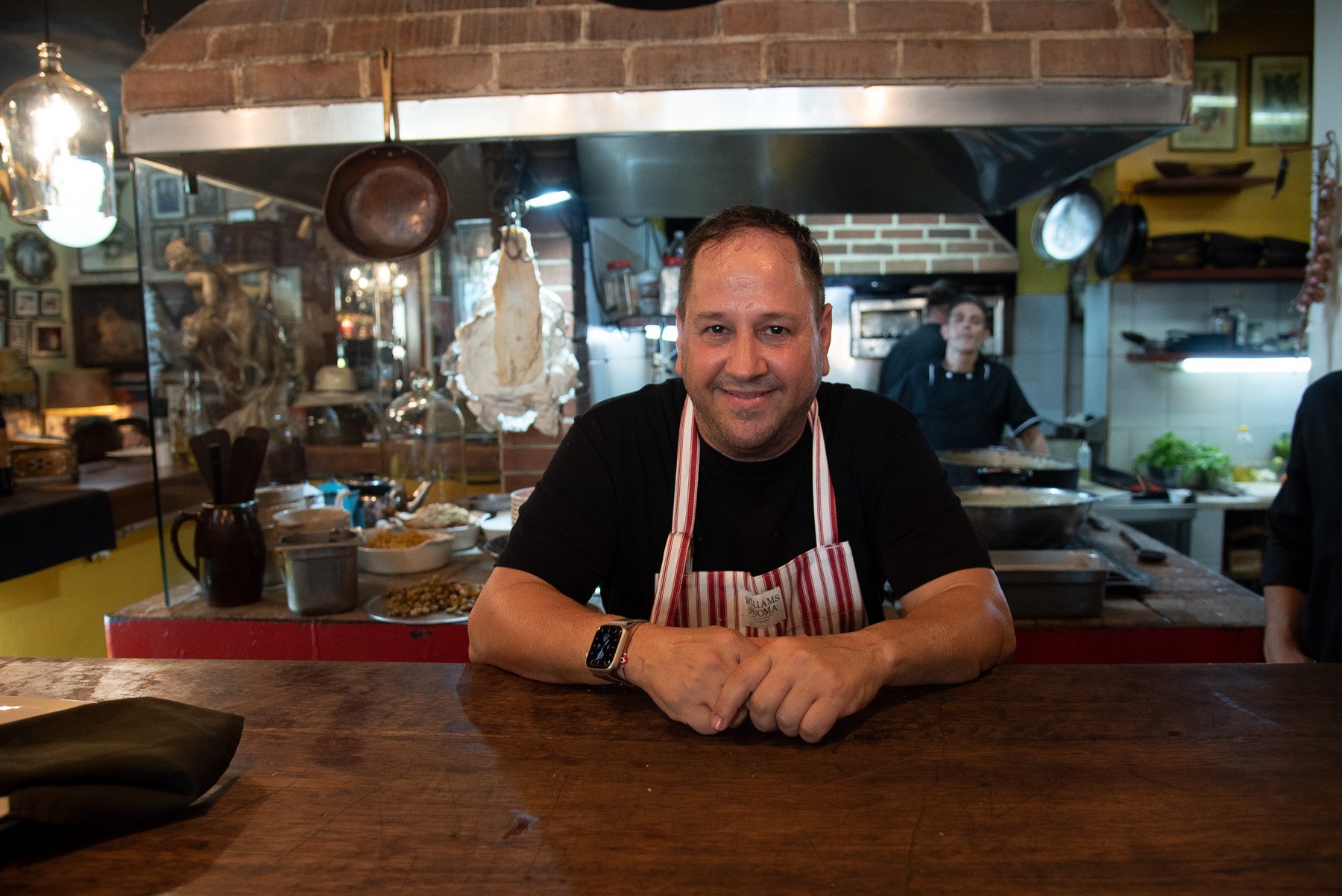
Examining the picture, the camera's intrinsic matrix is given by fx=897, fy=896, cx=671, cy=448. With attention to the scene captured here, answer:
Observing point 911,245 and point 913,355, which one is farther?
point 911,245

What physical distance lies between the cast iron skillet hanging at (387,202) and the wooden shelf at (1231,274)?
466 cm

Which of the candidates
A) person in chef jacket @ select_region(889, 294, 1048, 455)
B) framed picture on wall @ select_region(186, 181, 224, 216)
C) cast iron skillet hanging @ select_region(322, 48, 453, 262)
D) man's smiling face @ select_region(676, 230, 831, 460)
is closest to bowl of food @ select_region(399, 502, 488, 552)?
cast iron skillet hanging @ select_region(322, 48, 453, 262)

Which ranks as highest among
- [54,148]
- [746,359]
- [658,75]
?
[658,75]

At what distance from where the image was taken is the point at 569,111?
2.22 metres


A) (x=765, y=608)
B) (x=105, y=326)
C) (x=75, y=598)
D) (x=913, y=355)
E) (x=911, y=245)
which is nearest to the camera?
(x=765, y=608)

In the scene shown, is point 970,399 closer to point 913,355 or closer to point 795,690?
point 913,355

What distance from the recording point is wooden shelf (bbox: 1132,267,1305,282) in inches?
→ 208

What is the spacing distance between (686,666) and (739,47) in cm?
169

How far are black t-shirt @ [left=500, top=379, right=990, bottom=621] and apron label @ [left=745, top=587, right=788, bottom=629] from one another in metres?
0.06

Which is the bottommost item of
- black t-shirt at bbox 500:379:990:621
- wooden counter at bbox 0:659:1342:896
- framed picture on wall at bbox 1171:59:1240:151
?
wooden counter at bbox 0:659:1342:896

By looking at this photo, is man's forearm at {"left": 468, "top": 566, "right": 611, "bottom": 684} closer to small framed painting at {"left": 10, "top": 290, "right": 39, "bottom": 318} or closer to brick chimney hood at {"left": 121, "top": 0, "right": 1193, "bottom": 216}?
brick chimney hood at {"left": 121, "top": 0, "right": 1193, "bottom": 216}

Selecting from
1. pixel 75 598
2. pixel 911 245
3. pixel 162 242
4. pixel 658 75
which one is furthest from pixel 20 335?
pixel 658 75

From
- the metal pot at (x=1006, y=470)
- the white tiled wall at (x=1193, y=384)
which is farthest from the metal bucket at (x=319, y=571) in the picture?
the white tiled wall at (x=1193, y=384)

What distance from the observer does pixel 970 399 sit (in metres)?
4.38
